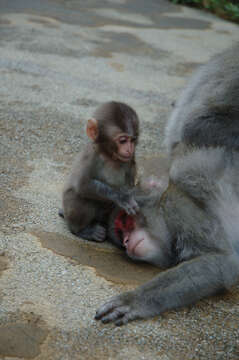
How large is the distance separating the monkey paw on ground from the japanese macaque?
0.72 meters

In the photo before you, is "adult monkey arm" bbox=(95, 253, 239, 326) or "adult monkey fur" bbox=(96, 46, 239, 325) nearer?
"adult monkey arm" bbox=(95, 253, 239, 326)

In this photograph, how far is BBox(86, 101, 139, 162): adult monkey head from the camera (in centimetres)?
356

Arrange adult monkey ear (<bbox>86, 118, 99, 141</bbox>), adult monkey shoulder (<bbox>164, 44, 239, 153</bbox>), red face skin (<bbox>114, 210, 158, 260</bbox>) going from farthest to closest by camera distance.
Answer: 1. adult monkey shoulder (<bbox>164, 44, 239, 153</bbox>)
2. adult monkey ear (<bbox>86, 118, 99, 141</bbox>)
3. red face skin (<bbox>114, 210, 158, 260</bbox>)

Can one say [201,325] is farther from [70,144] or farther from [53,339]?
[70,144]

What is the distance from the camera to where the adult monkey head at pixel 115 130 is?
356 centimetres

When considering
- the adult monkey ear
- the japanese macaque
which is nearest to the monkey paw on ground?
the japanese macaque

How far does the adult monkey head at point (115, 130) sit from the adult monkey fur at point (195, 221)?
0.37 meters

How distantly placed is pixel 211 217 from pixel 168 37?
24.1 ft

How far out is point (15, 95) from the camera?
6.34m

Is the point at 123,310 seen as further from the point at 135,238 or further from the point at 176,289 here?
the point at 135,238

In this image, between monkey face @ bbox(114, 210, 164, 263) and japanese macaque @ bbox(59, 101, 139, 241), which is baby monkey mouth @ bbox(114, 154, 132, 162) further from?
monkey face @ bbox(114, 210, 164, 263)

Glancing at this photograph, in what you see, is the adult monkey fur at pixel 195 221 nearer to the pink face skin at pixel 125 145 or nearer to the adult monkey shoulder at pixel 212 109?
the adult monkey shoulder at pixel 212 109

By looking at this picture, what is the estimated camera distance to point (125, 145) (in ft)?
11.7

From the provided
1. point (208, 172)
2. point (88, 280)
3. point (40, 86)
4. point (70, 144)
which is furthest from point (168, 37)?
point (88, 280)
